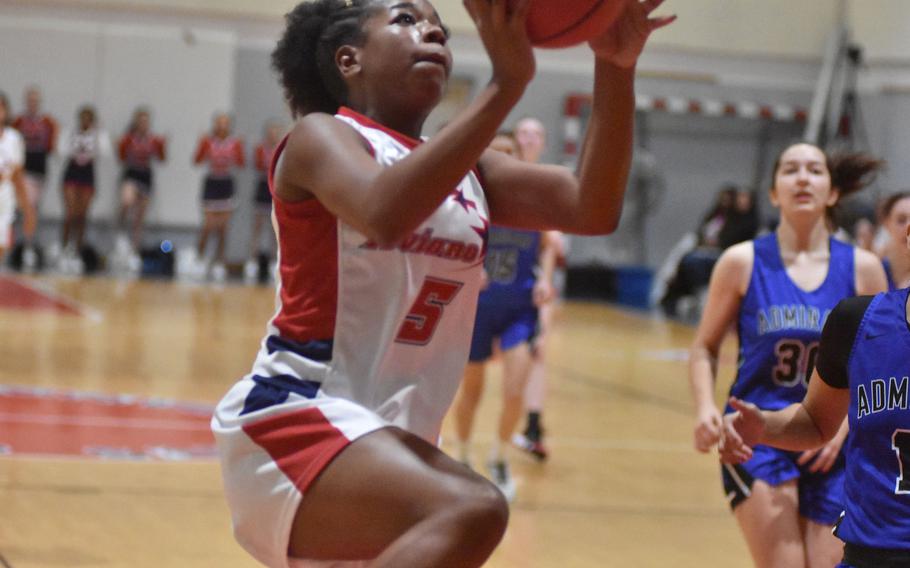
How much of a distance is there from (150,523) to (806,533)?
2.73 metres

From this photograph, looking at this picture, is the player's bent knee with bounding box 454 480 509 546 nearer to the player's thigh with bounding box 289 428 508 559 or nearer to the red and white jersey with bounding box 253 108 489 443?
the player's thigh with bounding box 289 428 508 559

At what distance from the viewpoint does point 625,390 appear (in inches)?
404

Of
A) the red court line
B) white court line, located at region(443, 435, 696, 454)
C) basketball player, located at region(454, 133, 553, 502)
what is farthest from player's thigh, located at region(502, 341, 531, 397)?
the red court line

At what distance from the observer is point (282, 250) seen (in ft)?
8.56

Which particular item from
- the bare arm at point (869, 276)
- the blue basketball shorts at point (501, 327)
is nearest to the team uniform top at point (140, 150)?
the blue basketball shorts at point (501, 327)

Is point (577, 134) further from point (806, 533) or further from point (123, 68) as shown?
point (806, 533)

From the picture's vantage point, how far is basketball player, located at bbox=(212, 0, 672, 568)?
2324 mm

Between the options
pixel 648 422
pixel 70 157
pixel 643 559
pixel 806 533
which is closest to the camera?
pixel 806 533

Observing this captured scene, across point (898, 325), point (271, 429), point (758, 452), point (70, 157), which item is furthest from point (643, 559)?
point (70, 157)

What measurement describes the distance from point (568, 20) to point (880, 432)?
1.06 m

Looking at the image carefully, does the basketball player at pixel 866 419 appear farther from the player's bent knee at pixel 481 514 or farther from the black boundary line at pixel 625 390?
the black boundary line at pixel 625 390

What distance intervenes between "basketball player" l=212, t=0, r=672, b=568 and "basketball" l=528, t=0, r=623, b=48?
0.21 feet

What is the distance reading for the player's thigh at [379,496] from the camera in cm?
232

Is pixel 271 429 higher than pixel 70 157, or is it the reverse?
pixel 271 429
